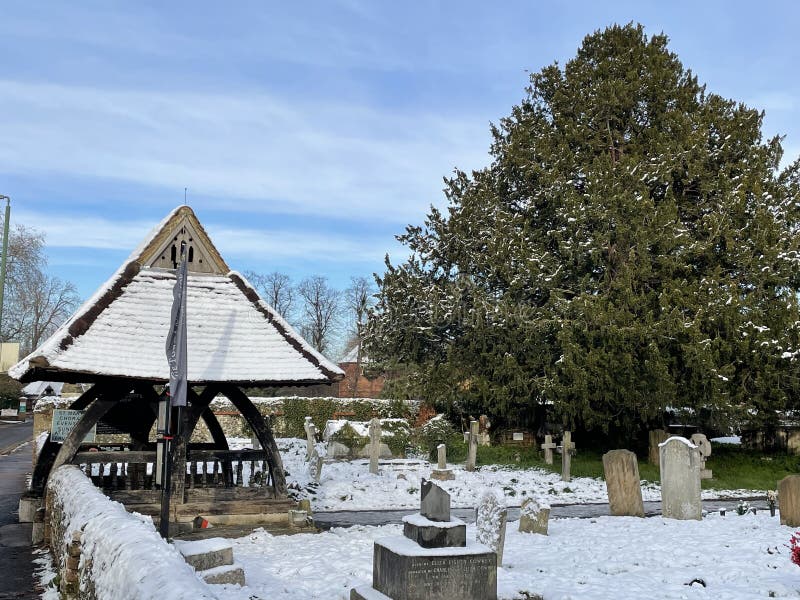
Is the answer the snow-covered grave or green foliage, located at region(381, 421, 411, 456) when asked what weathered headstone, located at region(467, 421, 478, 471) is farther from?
the snow-covered grave

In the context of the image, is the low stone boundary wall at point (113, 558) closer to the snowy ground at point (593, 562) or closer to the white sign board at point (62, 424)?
the snowy ground at point (593, 562)

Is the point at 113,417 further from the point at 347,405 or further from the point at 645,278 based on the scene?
the point at 347,405

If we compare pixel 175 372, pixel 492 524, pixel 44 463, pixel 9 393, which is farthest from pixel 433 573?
pixel 9 393

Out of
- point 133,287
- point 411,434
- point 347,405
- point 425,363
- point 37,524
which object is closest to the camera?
point 37,524

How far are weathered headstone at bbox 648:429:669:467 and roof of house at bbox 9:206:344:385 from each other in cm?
1258

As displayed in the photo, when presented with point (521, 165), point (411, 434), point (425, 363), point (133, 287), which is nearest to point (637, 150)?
point (521, 165)

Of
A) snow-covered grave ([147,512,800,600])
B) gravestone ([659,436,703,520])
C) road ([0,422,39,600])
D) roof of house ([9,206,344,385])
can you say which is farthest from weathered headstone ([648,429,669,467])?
road ([0,422,39,600])

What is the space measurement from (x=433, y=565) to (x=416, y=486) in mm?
11953

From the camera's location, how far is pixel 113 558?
4867 mm

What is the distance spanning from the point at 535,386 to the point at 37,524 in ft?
45.9

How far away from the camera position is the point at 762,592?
25.2 ft

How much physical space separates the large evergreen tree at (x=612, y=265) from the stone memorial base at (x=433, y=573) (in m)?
13.0

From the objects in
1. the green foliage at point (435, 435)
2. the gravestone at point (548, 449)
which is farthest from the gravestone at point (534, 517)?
the green foliage at point (435, 435)

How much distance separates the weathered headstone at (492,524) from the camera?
9.16 meters
